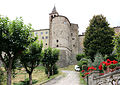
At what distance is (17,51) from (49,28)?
1670 inches

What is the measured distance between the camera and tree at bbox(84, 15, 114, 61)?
77.7ft

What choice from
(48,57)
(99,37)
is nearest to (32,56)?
(48,57)

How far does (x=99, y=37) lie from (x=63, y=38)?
72.2 ft

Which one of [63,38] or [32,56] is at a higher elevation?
[63,38]

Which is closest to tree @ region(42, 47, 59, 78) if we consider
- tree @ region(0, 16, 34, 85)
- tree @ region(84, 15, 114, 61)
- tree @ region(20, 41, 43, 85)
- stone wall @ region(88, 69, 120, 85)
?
tree @ region(20, 41, 43, 85)

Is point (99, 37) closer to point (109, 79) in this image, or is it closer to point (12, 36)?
point (12, 36)

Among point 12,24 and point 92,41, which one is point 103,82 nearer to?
point 12,24

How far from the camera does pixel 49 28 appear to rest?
53.2m

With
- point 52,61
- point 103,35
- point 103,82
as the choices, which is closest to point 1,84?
point 103,82

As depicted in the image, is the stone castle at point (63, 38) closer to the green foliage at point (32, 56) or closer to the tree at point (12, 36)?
the green foliage at point (32, 56)

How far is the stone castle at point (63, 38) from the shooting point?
44178 mm

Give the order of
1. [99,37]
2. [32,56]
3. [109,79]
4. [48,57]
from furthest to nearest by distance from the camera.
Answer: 1. [99,37]
2. [48,57]
3. [32,56]
4. [109,79]

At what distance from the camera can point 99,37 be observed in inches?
955

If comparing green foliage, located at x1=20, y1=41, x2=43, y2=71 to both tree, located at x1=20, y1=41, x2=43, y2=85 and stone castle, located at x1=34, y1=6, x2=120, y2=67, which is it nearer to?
tree, located at x1=20, y1=41, x2=43, y2=85
